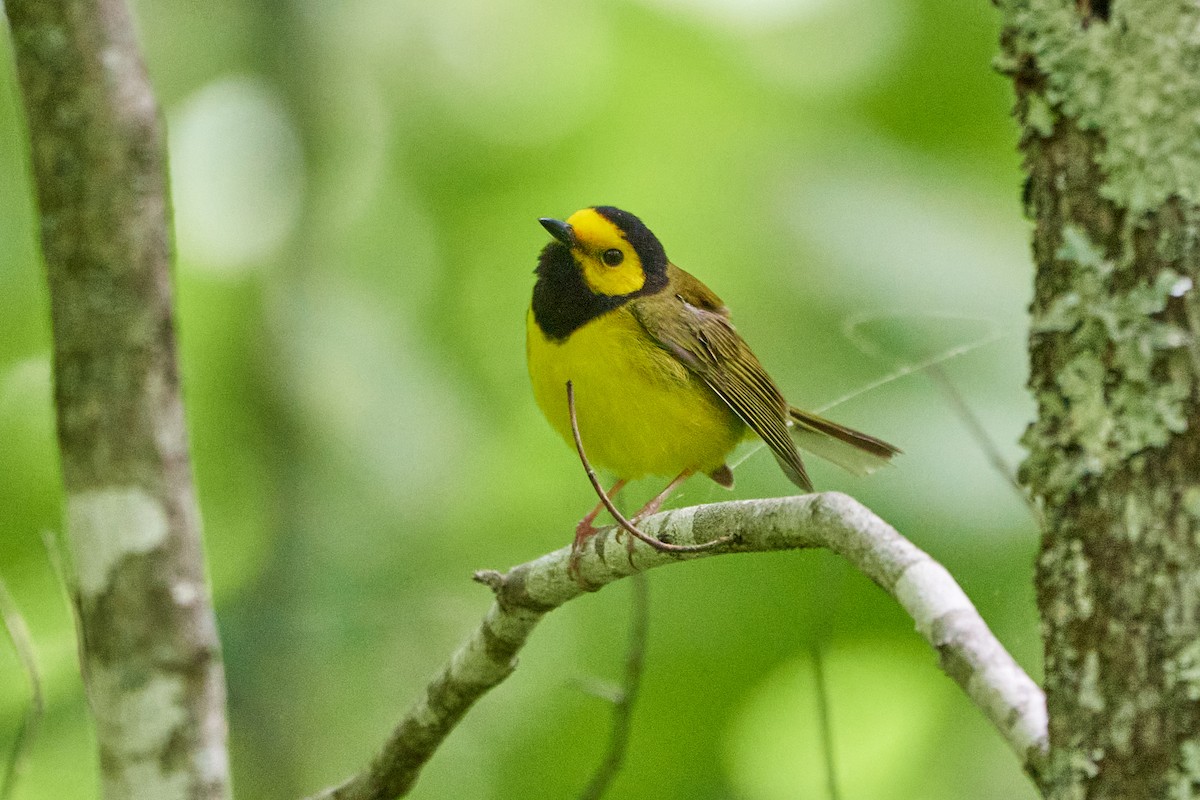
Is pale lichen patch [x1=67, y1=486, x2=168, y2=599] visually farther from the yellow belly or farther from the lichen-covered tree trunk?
the lichen-covered tree trunk

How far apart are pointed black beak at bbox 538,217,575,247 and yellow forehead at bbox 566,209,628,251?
0.07ft

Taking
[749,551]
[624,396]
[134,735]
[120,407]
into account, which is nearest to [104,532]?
[120,407]

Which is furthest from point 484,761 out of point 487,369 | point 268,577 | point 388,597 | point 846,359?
point 846,359

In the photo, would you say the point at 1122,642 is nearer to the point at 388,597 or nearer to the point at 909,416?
the point at 909,416

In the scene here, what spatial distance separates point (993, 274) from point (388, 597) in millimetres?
2979

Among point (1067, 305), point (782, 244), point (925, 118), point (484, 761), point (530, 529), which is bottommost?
point (1067, 305)

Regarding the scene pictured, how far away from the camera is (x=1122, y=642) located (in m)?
1.43

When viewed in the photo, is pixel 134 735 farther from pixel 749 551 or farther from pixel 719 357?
pixel 719 357

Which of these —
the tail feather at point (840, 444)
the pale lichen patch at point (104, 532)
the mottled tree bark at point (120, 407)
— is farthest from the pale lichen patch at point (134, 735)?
the tail feather at point (840, 444)

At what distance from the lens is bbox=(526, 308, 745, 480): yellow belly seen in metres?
3.75

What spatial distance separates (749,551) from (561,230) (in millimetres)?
1947

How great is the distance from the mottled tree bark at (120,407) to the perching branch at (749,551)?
2.05ft

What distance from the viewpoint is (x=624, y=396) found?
3775 millimetres

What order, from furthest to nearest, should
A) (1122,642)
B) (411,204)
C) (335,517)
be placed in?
(411,204), (335,517), (1122,642)
